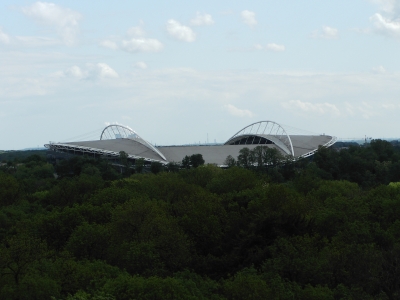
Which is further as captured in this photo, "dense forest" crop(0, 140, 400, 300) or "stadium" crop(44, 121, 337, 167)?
"stadium" crop(44, 121, 337, 167)

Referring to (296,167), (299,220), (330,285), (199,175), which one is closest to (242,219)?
(299,220)

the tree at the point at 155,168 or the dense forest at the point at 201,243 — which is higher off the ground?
the tree at the point at 155,168

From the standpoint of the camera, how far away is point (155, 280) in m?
33.2

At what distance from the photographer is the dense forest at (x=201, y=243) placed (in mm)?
35125

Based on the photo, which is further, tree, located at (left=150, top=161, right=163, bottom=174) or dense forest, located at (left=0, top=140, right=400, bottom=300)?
tree, located at (left=150, top=161, right=163, bottom=174)

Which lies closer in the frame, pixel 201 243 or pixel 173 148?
pixel 201 243

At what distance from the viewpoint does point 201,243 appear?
170 ft

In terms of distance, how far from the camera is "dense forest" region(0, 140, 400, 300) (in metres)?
35.1

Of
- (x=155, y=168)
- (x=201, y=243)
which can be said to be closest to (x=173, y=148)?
(x=155, y=168)

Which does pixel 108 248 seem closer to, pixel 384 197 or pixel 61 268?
pixel 61 268

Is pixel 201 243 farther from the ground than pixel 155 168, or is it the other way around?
pixel 155 168

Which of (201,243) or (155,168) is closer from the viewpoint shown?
(201,243)

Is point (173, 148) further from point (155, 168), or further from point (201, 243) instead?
A: point (201, 243)

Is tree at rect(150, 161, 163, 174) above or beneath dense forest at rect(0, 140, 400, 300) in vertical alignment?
above
